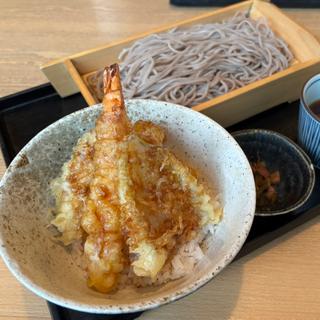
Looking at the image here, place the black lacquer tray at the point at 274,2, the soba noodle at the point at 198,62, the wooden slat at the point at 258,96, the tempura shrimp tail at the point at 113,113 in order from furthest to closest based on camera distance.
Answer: the black lacquer tray at the point at 274,2
the soba noodle at the point at 198,62
the wooden slat at the point at 258,96
the tempura shrimp tail at the point at 113,113

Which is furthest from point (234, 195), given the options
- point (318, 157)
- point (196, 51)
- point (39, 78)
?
point (39, 78)

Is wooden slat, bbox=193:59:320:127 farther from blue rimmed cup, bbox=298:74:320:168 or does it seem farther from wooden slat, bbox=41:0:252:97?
wooden slat, bbox=41:0:252:97

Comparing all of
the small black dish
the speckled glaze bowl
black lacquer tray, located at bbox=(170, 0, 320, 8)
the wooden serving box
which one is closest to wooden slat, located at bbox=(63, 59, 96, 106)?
→ the wooden serving box

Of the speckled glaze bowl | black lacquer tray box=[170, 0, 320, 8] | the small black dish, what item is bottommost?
the small black dish

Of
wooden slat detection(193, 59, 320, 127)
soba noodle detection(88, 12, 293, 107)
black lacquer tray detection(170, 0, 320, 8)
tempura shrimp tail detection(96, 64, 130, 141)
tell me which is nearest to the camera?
tempura shrimp tail detection(96, 64, 130, 141)

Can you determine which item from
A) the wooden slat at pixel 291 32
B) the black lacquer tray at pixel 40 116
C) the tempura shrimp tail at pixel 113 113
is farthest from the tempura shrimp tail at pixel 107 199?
the wooden slat at pixel 291 32

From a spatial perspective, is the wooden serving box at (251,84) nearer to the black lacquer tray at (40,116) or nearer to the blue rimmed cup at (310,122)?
the black lacquer tray at (40,116)

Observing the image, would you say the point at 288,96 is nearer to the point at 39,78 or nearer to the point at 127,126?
the point at 127,126
